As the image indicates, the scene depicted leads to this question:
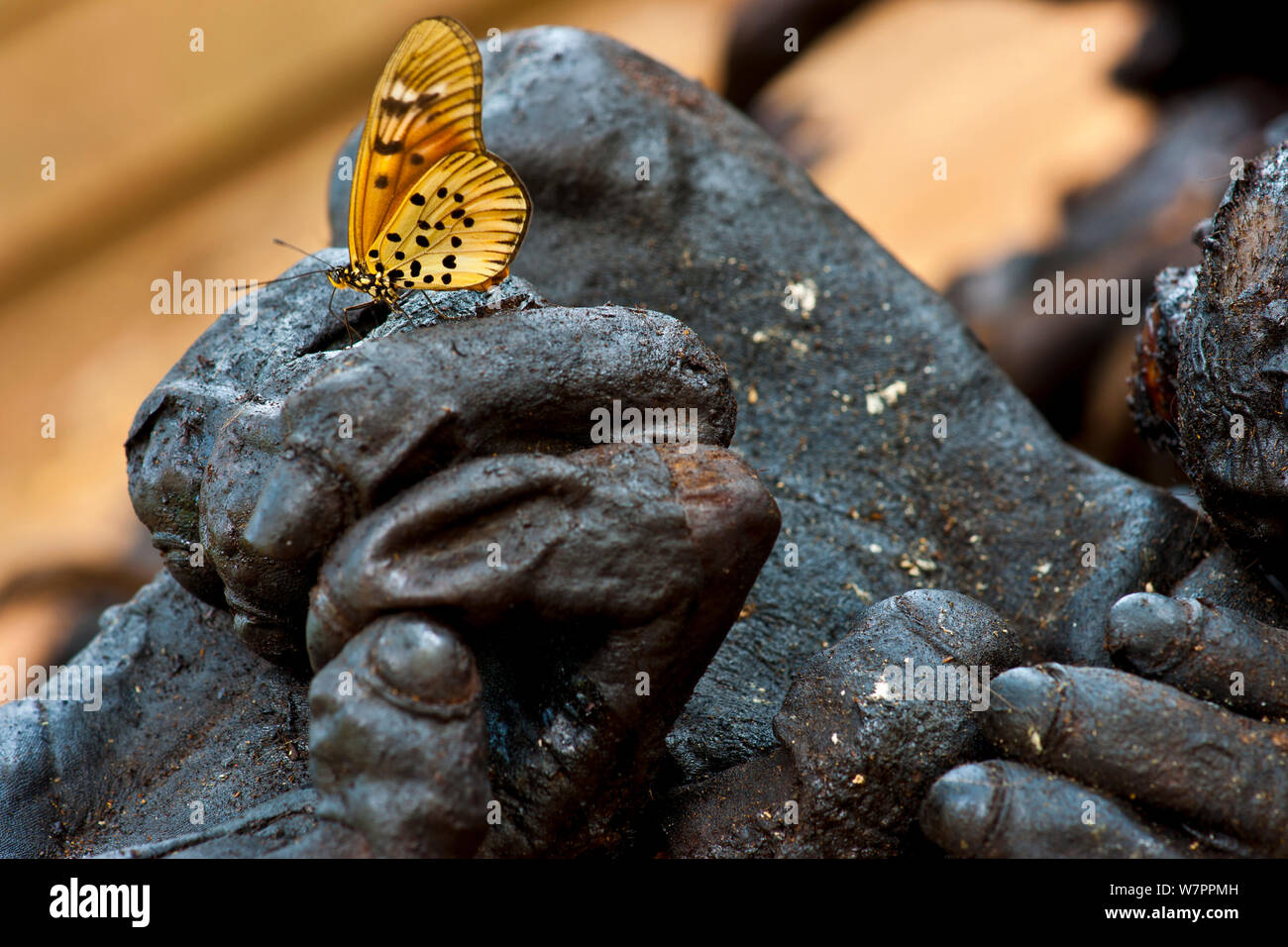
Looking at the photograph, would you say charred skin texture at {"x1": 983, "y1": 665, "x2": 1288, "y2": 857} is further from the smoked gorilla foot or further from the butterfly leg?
the butterfly leg

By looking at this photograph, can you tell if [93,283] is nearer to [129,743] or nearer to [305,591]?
[129,743]

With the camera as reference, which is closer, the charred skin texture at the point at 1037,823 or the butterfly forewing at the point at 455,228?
the charred skin texture at the point at 1037,823

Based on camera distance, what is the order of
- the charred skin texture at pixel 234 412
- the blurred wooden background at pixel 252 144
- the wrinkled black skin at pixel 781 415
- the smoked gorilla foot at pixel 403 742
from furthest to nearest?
the blurred wooden background at pixel 252 144 → the wrinkled black skin at pixel 781 415 → the charred skin texture at pixel 234 412 → the smoked gorilla foot at pixel 403 742

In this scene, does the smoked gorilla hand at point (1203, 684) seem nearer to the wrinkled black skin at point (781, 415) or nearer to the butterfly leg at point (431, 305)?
the wrinkled black skin at point (781, 415)

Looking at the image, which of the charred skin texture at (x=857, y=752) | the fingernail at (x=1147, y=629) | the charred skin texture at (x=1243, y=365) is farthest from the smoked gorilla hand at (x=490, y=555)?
the charred skin texture at (x=1243, y=365)

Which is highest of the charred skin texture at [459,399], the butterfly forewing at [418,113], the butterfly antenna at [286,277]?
the butterfly forewing at [418,113]

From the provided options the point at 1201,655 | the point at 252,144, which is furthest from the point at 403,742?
the point at 252,144

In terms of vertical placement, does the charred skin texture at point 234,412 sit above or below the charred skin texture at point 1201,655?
above

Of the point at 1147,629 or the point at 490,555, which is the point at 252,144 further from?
the point at 1147,629
